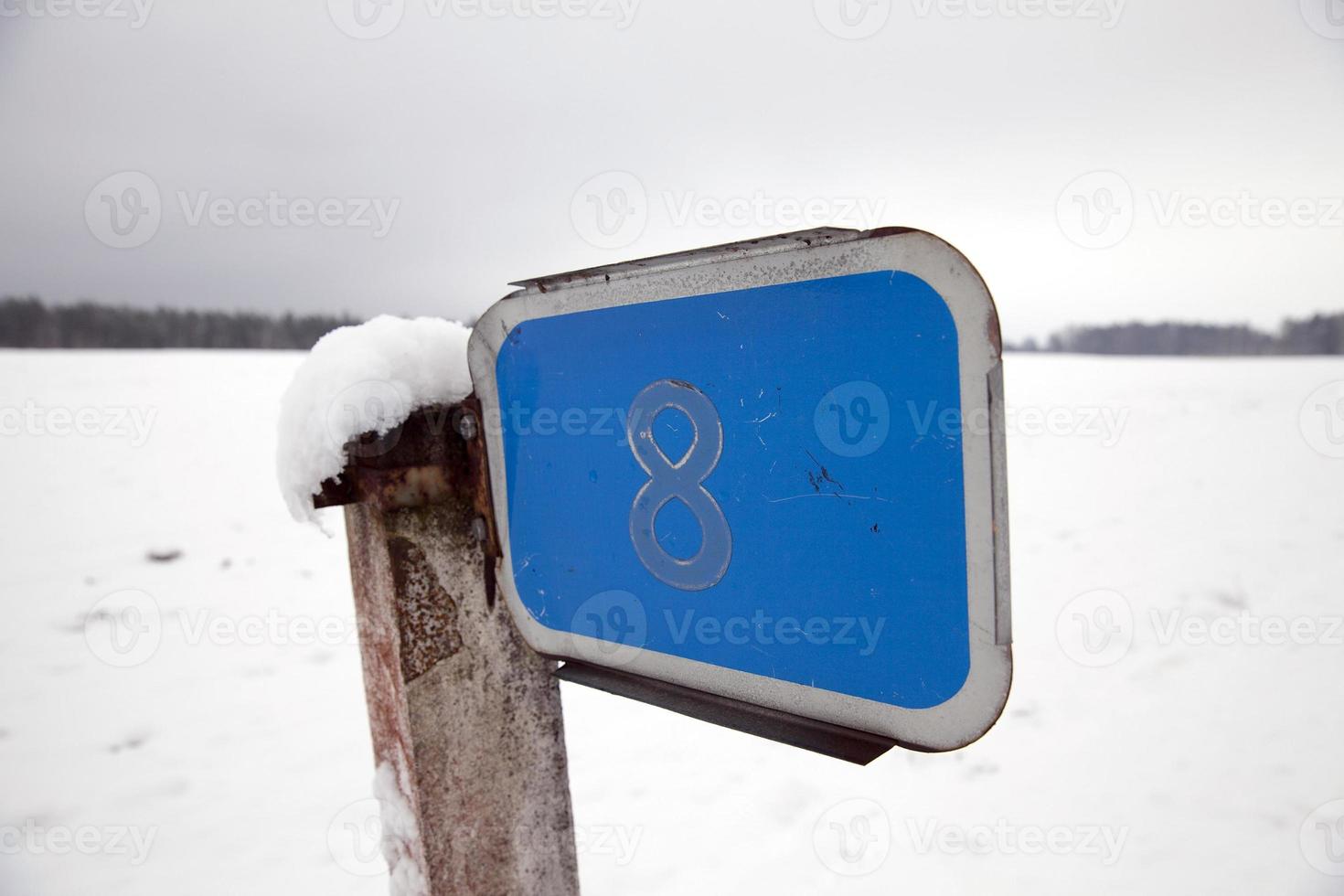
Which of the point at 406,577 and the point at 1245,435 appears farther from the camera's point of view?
the point at 1245,435

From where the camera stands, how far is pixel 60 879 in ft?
7.15

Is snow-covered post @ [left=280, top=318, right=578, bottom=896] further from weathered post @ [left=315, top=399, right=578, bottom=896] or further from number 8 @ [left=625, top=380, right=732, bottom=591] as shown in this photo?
number 8 @ [left=625, top=380, right=732, bottom=591]

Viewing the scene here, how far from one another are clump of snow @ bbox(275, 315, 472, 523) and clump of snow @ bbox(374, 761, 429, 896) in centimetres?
48

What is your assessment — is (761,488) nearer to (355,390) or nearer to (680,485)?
(680,485)

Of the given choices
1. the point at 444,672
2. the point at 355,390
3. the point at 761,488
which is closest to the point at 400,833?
the point at 444,672

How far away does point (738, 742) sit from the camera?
9.36 feet

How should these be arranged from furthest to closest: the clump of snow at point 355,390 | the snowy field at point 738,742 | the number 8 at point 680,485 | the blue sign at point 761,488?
the snowy field at point 738,742 → the clump of snow at point 355,390 → the number 8 at point 680,485 → the blue sign at point 761,488

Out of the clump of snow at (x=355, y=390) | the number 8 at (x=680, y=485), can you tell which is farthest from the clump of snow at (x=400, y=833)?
the number 8 at (x=680, y=485)

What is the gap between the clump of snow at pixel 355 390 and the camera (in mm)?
983

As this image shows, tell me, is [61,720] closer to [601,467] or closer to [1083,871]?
[601,467]

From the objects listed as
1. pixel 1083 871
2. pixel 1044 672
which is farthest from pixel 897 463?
pixel 1044 672

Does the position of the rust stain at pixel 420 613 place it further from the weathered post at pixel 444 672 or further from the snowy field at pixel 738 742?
the snowy field at pixel 738 742

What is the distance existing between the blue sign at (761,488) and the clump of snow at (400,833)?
37 centimetres

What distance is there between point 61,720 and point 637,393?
405 cm
